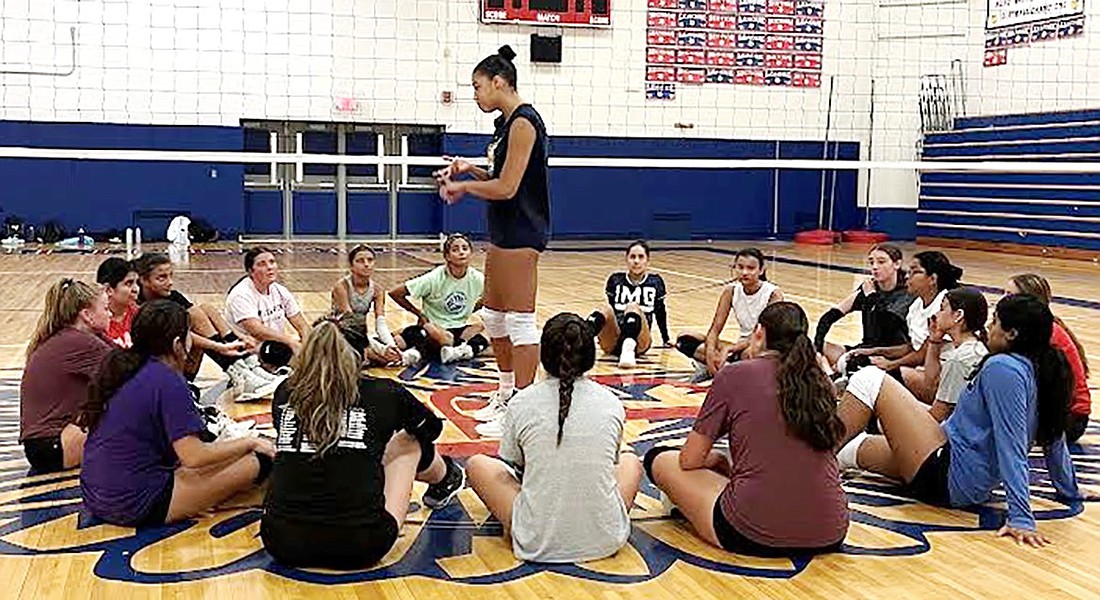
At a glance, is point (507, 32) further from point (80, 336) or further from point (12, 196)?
point (80, 336)

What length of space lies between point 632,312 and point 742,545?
4.25 meters

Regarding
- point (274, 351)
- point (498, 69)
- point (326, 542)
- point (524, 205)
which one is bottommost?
point (326, 542)

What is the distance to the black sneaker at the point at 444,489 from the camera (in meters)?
4.37

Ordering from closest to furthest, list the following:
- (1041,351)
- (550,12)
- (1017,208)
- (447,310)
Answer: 1. (1041,351)
2. (447,310)
3. (1017,208)
4. (550,12)

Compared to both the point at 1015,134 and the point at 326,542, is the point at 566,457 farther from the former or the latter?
the point at 1015,134

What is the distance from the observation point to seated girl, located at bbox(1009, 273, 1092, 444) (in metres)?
4.83

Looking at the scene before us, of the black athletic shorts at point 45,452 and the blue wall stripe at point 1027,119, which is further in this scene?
the blue wall stripe at point 1027,119

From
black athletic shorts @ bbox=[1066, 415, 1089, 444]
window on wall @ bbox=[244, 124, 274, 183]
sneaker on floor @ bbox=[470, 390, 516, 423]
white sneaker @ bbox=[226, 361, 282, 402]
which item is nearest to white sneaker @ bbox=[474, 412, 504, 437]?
sneaker on floor @ bbox=[470, 390, 516, 423]

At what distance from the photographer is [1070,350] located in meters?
4.99

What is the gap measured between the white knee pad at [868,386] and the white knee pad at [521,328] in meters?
1.57

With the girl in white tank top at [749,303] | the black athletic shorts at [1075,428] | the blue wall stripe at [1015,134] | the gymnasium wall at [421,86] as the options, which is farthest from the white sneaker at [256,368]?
the blue wall stripe at [1015,134]

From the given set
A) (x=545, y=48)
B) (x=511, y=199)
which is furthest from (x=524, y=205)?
(x=545, y=48)

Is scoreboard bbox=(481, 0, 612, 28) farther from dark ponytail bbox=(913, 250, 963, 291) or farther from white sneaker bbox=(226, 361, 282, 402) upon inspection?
dark ponytail bbox=(913, 250, 963, 291)

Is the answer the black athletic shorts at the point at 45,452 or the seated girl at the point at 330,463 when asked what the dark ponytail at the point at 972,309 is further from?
the black athletic shorts at the point at 45,452
